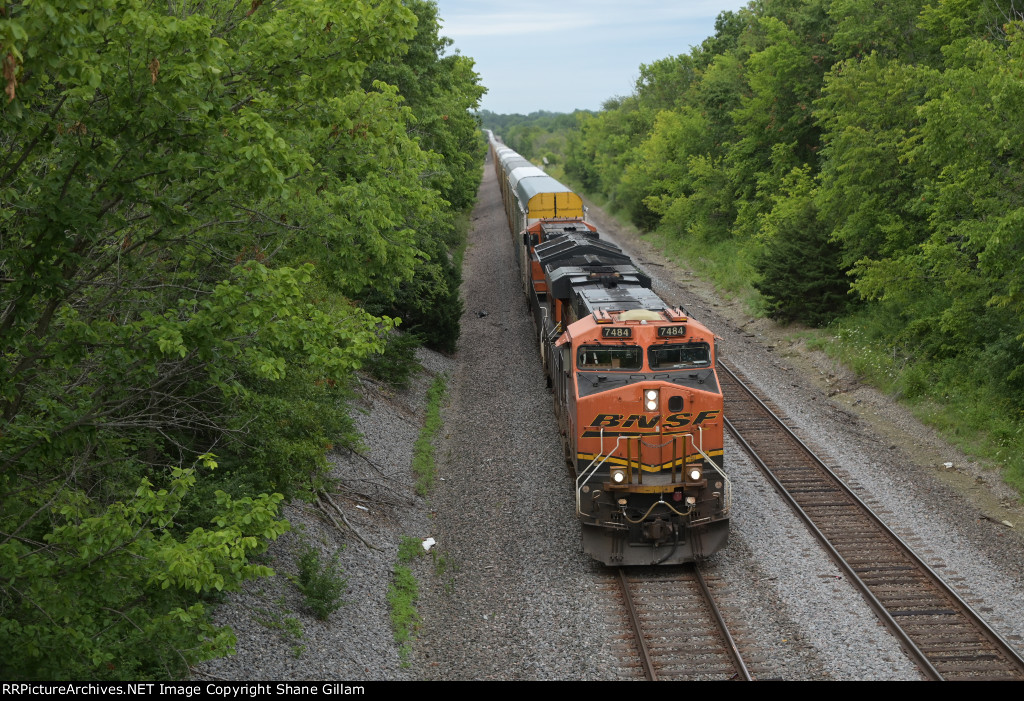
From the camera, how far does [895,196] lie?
25.8 m

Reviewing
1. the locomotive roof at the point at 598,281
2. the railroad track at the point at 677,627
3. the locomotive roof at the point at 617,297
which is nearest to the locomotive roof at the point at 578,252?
the locomotive roof at the point at 598,281

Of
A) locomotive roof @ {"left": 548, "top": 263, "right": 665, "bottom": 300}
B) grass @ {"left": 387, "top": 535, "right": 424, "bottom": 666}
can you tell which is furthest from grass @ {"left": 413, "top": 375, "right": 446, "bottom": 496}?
locomotive roof @ {"left": 548, "top": 263, "right": 665, "bottom": 300}

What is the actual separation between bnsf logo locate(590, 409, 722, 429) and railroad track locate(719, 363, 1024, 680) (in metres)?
3.22

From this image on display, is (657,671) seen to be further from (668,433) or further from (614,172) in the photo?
(614,172)

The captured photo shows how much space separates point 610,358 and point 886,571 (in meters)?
5.54

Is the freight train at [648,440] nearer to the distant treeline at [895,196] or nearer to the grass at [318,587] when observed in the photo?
the grass at [318,587]

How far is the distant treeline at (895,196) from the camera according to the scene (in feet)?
61.6

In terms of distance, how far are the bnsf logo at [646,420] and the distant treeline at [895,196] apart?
25.6 ft

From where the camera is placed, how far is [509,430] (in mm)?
21531

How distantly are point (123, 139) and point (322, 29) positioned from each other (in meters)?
2.15

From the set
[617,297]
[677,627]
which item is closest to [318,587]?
[677,627]

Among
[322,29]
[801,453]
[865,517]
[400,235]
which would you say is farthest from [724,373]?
[322,29]

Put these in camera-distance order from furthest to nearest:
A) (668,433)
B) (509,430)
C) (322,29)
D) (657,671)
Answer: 1. (509,430)
2. (668,433)
3. (657,671)
4. (322,29)

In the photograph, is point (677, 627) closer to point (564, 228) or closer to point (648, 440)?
point (648, 440)
